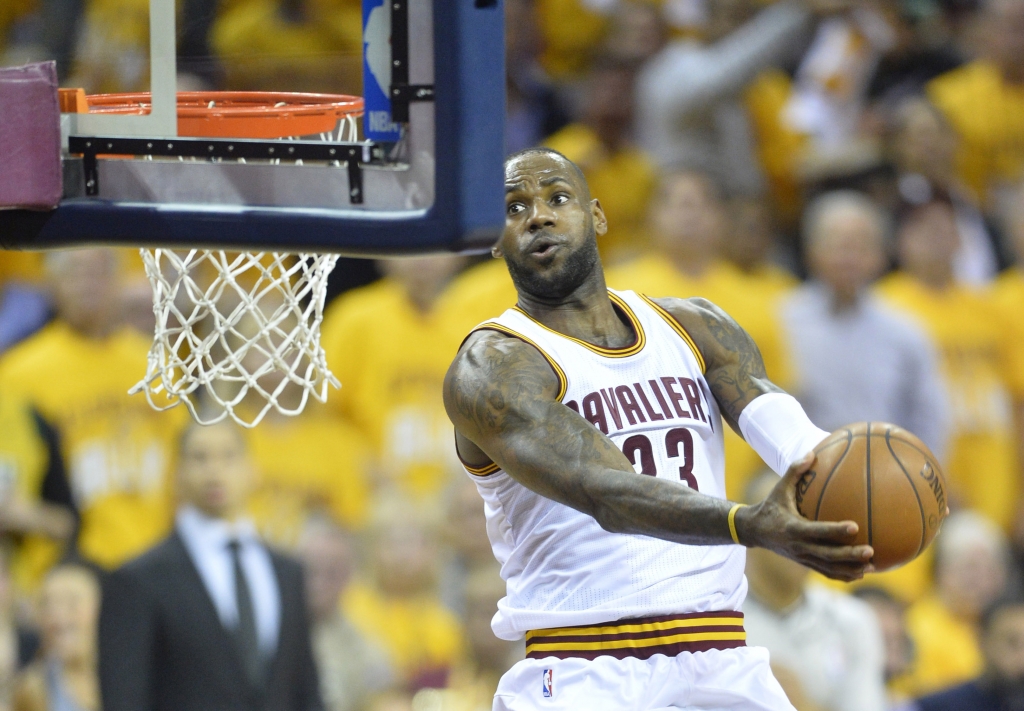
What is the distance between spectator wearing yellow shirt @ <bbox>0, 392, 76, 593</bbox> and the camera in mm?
6887

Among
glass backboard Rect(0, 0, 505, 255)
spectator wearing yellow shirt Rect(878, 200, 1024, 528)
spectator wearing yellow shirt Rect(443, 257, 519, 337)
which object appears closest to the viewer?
glass backboard Rect(0, 0, 505, 255)

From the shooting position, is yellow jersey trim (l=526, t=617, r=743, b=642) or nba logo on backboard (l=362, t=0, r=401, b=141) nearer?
nba logo on backboard (l=362, t=0, r=401, b=141)

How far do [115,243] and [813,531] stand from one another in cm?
193

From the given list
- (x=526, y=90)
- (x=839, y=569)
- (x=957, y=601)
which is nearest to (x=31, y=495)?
(x=526, y=90)

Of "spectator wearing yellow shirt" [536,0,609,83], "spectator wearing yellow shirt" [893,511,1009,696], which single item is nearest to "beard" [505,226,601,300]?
"spectator wearing yellow shirt" [893,511,1009,696]

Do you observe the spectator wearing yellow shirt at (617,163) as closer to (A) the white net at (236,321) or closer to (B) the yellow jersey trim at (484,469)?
(A) the white net at (236,321)

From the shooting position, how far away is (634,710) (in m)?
4.08

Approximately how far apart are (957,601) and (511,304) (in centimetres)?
256

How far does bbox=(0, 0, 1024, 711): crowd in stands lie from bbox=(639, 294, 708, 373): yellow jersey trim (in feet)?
3.96

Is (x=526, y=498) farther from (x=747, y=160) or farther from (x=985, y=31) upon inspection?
(x=985, y=31)

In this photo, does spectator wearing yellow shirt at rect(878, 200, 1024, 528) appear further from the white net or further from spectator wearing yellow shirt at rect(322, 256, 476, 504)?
the white net

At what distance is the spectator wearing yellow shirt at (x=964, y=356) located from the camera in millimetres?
8203

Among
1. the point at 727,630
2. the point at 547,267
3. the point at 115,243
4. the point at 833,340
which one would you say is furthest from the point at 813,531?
the point at 833,340

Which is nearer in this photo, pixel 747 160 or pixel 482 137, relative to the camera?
pixel 482 137
